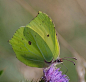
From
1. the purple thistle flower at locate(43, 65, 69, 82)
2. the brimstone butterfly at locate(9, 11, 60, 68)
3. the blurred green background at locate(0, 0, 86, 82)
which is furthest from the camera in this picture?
the blurred green background at locate(0, 0, 86, 82)

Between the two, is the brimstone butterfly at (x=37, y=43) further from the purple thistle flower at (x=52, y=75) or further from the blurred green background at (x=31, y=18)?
the blurred green background at (x=31, y=18)

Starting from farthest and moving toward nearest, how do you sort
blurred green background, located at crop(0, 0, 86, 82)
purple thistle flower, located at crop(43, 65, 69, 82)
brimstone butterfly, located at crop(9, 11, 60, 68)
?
blurred green background, located at crop(0, 0, 86, 82) → purple thistle flower, located at crop(43, 65, 69, 82) → brimstone butterfly, located at crop(9, 11, 60, 68)

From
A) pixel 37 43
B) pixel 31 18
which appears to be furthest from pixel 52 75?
pixel 31 18

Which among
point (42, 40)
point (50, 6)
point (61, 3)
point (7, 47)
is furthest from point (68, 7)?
point (42, 40)

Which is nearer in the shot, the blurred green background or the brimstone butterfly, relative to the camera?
the brimstone butterfly

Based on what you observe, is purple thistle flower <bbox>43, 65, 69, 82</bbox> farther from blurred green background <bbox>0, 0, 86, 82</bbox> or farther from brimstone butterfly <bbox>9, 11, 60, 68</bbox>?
blurred green background <bbox>0, 0, 86, 82</bbox>

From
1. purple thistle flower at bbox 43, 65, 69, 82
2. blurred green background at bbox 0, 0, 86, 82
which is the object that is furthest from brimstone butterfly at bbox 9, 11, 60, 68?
blurred green background at bbox 0, 0, 86, 82

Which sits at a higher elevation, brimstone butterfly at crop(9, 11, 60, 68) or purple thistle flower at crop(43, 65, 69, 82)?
brimstone butterfly at crop(9, 11, 60, 68)

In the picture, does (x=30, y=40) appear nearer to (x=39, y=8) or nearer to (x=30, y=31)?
(x=30, y=31)
